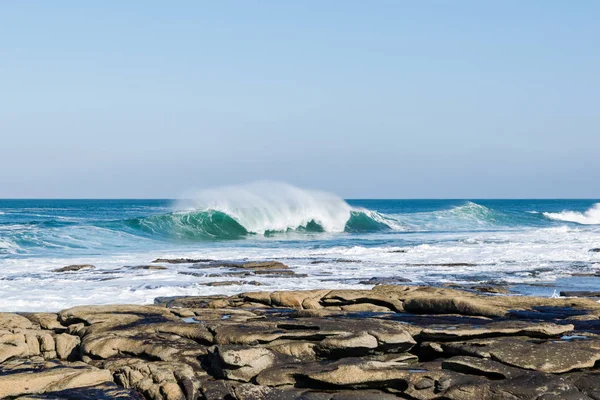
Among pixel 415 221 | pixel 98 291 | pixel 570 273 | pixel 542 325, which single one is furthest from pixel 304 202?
pixel 542 325

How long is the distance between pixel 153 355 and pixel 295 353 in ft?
5.26

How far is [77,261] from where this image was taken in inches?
952

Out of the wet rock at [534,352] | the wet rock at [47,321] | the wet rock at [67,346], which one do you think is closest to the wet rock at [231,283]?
the wet rock at [47,321]

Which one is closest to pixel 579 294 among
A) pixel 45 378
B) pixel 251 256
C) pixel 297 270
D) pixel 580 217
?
pixel 297 270

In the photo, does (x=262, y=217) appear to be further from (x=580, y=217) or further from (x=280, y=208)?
(x=580, y=217)

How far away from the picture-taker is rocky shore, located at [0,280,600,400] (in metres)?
6.77

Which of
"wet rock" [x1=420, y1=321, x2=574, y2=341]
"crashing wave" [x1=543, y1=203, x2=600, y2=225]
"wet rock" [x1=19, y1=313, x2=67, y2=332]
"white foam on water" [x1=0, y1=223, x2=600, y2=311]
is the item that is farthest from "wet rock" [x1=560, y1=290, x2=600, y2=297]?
"crashing wave" [x1=543, y1=203, x2=600, y2=225]

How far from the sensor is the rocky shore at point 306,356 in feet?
22.2

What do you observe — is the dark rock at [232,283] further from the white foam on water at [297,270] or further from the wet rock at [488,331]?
the wet rock at [488,331]

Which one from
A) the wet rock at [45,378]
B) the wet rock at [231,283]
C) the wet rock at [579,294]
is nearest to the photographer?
the wet rock at [45,378]

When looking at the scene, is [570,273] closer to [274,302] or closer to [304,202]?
[274,302]

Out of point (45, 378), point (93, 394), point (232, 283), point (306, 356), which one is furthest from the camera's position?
point (232, 283)

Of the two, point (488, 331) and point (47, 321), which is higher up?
point (488, 331)

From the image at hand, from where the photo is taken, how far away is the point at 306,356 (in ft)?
25.0
